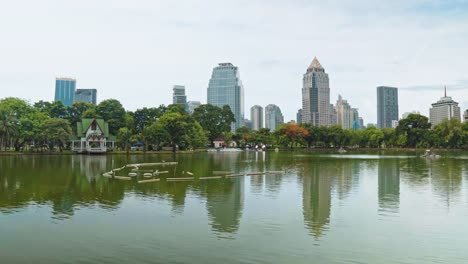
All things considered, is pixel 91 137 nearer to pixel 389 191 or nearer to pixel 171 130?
pixel 171 130

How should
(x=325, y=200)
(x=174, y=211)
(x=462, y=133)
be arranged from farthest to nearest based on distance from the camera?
(x=462, y=133), (x=325, y=200), (x=174, y=211)

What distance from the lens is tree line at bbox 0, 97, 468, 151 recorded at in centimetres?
6575

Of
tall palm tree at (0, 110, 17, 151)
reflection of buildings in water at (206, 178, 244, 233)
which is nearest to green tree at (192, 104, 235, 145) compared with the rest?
tall palm tree at (0, 110, 17, 151)

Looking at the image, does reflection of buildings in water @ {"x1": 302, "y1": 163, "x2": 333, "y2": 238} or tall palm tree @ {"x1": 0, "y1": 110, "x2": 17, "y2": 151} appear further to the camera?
tall palm tree @ {"x1": 0, "y1": 110, "x2": 17, "y2": 151}

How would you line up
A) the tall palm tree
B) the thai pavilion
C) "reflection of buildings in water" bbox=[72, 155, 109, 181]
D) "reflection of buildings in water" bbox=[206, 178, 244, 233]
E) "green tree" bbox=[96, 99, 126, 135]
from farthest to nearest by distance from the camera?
"green tree" bbox=[96, 99, 126, 135] → the thai pavilion → the tall palm tree → "reflection of buildings in water" bbox=[72, 155, 109, 181] → "reflection of buildings in water" bbox=[206, 178, 244, 233]

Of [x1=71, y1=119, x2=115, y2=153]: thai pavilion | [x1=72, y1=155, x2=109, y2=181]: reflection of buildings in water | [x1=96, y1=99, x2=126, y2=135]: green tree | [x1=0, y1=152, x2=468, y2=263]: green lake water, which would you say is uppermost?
[x1=96, y1=99, x2=126, y2=135]: green tree

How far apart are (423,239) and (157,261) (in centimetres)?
886

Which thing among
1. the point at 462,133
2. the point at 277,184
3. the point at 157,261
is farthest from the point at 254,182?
the point at 462,133

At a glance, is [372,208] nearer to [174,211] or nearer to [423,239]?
[423,239]

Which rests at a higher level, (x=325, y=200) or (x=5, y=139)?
(x=5, y=139)

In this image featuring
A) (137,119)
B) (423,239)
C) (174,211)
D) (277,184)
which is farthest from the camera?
(137,119)

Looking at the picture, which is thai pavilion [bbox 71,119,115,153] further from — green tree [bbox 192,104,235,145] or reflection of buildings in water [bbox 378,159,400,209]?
reflection of buildings in water [bbox 378,159,400,209]

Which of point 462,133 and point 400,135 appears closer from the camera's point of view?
point 462,133

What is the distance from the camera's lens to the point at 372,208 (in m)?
18.4
